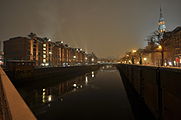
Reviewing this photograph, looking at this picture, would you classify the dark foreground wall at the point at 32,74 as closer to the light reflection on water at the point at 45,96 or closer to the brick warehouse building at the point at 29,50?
the light reflection on water at the point at 45,96

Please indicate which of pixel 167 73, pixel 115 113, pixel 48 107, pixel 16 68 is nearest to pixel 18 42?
pixel 16 68

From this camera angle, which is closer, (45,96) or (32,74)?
(45,96)

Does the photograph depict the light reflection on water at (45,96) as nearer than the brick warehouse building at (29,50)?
Yes

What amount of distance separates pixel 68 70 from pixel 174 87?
6258 cm

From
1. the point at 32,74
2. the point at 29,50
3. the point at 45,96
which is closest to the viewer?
the point at 45,96

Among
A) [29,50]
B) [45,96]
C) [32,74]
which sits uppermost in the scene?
[29,50]

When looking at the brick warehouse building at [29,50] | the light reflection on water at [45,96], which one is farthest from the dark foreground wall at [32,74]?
the brick warehouse building at [29,50]

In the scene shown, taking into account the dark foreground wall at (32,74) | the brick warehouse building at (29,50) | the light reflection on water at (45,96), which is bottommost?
the light reflection on water at (45,96)

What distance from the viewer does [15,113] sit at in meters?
3.84

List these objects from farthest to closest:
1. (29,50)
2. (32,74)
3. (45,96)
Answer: (29,50)
(32,74)
(45,96)

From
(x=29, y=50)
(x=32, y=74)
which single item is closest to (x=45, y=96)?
(x=32, y=74)

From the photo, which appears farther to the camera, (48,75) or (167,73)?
(48,75)

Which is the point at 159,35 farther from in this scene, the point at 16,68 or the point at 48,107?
the point at 16,68

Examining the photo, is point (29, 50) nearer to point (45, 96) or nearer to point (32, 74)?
point (32, 74)
